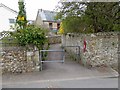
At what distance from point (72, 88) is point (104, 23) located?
6256 millimetres

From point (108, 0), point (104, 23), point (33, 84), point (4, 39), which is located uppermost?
point (108, 0)

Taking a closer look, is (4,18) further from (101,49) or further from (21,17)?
(101,49)

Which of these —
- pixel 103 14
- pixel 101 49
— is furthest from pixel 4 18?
pixel 101 49

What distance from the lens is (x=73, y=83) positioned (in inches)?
302

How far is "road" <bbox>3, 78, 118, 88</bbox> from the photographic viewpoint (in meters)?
7.31

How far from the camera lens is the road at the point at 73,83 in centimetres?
731

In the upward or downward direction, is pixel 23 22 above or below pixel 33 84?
above

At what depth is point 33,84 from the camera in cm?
773

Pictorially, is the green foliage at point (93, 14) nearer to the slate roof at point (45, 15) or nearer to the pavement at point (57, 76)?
the pavement at point (57, 76)

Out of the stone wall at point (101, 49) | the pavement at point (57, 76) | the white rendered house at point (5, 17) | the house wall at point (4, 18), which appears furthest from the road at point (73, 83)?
the house wall at point (4, 18)

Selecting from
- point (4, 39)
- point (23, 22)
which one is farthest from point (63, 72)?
point (23, 22)

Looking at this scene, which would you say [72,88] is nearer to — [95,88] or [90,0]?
[95,88]

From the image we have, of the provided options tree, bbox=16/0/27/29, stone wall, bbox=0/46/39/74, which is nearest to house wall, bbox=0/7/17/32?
tree, bbox=16/0/27/29

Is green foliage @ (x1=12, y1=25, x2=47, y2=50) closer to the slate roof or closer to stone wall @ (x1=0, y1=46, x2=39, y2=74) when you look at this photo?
stone wall @ (x1=0, y1=46, x2=39, y2=74)
